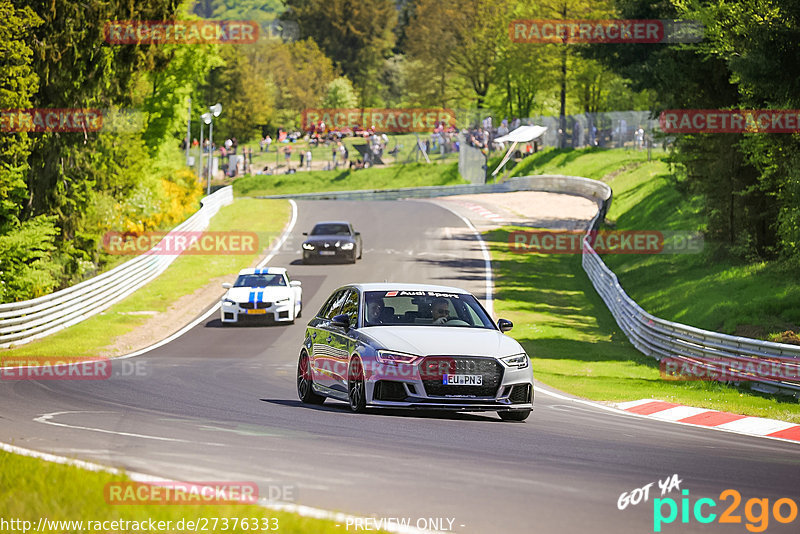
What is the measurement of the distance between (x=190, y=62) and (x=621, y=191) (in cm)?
2762

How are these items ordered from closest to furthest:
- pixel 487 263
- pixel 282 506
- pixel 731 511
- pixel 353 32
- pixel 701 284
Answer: pixel 282 506, pixel 731 511, pixel 701 284, pixel 487 263, pixel 353 32

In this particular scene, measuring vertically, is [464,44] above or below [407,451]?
above

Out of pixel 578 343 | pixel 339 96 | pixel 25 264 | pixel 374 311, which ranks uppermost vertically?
pixel 339 96

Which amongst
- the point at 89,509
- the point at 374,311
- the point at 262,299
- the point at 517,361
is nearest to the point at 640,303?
the point at 262,299

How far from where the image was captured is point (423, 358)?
466 inches

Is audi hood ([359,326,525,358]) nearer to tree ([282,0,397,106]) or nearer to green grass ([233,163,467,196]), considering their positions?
green grass ([233,163,467,196])

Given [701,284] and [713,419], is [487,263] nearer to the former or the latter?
[701,284]

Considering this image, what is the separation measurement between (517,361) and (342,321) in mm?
2192

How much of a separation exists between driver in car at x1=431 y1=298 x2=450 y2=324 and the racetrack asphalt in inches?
46.1

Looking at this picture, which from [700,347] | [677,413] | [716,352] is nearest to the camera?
[677,413]

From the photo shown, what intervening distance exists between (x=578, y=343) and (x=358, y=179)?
194 ft

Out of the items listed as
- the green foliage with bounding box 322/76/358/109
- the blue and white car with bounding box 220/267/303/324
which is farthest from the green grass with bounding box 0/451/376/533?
the green foliage with bounding box 322/76/358/109

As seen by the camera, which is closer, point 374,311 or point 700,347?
point 374,311

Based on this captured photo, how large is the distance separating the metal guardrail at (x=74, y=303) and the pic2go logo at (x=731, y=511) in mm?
21331
